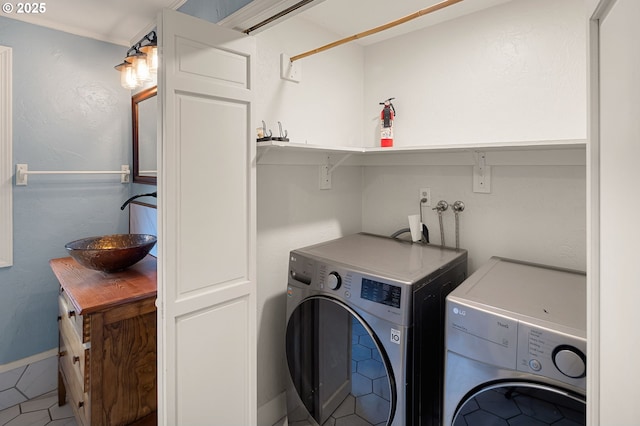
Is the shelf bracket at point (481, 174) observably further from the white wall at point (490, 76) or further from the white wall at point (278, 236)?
the white wall at point (278, 236)

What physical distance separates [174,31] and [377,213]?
157 cm

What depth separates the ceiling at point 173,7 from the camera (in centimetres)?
176

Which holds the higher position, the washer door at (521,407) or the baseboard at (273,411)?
the washer door at (521,407)

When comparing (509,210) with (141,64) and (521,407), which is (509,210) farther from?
(141,64)

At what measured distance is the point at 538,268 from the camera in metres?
1.58

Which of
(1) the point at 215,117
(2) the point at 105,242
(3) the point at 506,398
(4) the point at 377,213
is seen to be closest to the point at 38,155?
(2) the point at 105,242

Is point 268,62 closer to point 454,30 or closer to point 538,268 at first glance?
point 454,30

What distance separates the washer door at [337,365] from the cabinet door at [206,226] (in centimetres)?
27

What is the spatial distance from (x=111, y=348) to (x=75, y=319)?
0.26m

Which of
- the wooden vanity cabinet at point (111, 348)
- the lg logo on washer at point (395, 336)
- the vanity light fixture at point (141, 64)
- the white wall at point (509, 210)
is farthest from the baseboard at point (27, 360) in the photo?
the white wall at point (509, 210)

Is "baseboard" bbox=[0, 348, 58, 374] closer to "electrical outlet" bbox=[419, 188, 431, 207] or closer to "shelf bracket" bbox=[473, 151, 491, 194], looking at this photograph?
"electrical outlet" bbox=[419, 188, 431, 207]

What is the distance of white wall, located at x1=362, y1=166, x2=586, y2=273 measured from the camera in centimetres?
158

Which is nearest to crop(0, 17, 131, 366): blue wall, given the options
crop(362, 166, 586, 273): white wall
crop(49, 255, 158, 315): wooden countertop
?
crop(49, 255, 158, 315): wooden countertop

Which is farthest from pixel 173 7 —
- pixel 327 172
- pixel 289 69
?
pixel 327 172
